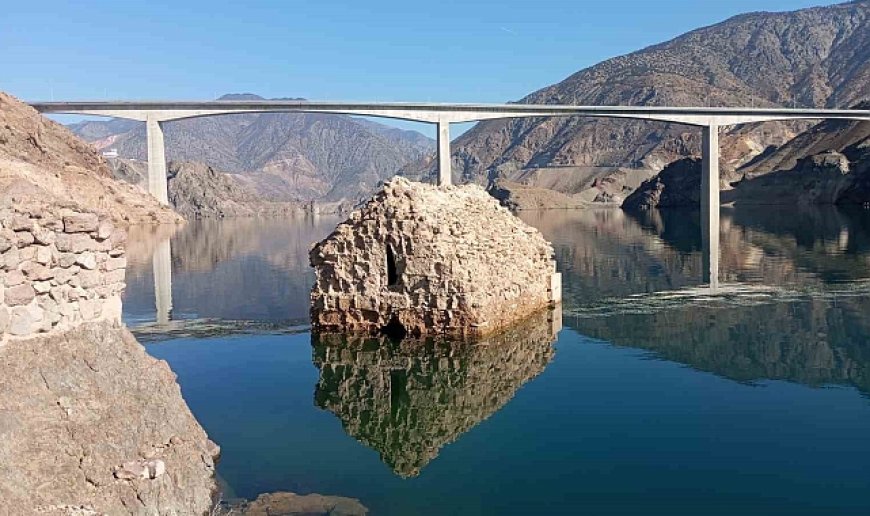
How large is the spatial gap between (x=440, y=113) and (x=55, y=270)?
82.1 metres

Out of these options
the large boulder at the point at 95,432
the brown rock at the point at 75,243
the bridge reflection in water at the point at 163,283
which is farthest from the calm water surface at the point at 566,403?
the brown rock at the point at 75,243

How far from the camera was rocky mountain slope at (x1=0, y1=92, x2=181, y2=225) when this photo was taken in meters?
72.3

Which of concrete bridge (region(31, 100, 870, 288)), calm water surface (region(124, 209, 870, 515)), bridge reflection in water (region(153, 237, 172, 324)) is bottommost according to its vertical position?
calm water surface (region(124, 209, 870, 515))

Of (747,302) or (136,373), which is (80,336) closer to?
Result: (136,373)

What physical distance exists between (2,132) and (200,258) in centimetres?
3619

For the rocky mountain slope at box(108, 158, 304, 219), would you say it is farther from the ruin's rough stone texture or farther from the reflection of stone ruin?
the reflection of stone ruin

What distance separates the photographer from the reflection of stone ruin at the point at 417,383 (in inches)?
526

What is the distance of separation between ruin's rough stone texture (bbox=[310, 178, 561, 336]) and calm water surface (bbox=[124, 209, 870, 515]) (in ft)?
3.05

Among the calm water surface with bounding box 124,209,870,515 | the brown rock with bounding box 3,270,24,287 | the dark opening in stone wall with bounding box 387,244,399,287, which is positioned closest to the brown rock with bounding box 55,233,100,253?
the brown rock with bounding box 3,270,24,287

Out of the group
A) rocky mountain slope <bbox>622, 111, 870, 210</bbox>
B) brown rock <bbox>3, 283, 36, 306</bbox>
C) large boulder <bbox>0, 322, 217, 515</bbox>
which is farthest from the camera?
rocky mountain slope <bbox>622, 111, 870, 210</bbox>

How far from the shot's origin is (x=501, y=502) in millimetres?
10305

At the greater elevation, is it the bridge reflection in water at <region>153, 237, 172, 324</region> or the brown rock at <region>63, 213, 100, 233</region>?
the brown rock at <region>63, 213, 100, 233</region>

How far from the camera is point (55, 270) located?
8.76 metres

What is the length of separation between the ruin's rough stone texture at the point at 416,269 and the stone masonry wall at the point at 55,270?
10.8 meters
